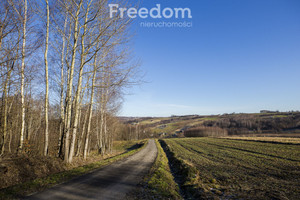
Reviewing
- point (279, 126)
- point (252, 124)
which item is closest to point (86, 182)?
point (279, 126)

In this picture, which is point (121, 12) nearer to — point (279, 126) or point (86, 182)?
point (86, 182)

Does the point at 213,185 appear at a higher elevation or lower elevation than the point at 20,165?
lower

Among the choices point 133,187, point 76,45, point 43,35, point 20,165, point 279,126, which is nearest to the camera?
point 133,187

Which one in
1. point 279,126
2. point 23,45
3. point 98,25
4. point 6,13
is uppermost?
point 98,25

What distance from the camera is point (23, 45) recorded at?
10461 mm

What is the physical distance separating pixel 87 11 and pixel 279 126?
147238 mm

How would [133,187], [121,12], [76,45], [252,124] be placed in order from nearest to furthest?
[133,187] < [121,12] < [76,45] < [252,124]

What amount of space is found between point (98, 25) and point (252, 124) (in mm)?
160174

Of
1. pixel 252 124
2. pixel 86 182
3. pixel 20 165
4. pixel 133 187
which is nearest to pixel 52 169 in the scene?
pixel 20 165

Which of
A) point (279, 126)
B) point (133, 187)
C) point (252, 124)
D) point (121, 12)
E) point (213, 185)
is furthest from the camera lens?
point (252, 124)

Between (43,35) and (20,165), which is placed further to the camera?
(43,35)

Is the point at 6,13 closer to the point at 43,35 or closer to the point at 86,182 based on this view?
the point at 43,35

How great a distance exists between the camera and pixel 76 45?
11.2 metres

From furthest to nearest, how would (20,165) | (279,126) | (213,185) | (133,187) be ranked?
(279,126)
(213,185)
(20,165)
(133,187)
